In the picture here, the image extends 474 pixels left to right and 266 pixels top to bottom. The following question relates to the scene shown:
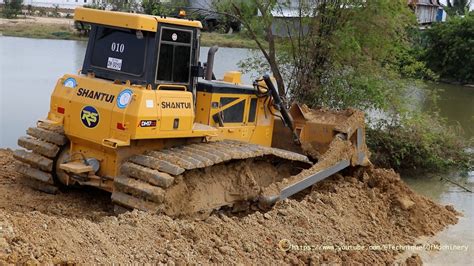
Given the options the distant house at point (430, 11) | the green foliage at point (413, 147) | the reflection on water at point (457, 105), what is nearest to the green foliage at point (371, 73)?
the green foliage at point (413, 147)

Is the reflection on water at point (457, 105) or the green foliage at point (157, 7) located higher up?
the green foliage at point (157, 7)

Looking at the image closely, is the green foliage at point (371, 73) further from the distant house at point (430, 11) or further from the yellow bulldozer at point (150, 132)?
the distant house at point (430, 11)

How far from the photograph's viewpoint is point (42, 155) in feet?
27.3

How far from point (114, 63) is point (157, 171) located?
1.57 metres

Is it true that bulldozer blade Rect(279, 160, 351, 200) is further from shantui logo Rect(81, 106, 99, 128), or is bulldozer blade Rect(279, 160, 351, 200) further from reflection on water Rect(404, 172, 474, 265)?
shantui logo Rect(81, 106, 99, 128)

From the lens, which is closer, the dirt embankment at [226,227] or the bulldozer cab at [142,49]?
the dirt embankment at [226,227]

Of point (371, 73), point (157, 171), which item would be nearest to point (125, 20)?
point (157, 171)

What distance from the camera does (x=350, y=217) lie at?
8898 mm

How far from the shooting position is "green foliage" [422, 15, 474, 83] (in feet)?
117

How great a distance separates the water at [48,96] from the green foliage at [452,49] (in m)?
3.06

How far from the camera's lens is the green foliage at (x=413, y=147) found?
14086mm

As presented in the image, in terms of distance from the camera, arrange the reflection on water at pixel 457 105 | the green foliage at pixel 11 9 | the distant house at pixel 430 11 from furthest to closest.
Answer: the distant house at pixel 430 11 → the green foliage at pixel 11 9 → the reflection on water at pixel 457 105

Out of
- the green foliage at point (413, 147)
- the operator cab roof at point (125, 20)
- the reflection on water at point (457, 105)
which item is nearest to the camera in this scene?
the operator cab roof at point (125, 20)

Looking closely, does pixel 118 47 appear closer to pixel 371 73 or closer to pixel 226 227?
pixel 226 227
